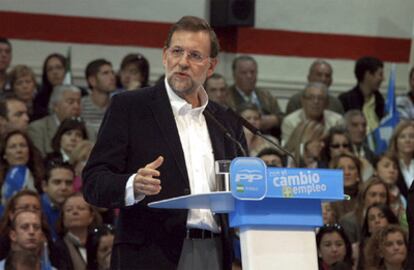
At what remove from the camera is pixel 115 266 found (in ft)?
12.0

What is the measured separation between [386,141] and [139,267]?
18.9ft

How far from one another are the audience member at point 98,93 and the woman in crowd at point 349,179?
6.08ft

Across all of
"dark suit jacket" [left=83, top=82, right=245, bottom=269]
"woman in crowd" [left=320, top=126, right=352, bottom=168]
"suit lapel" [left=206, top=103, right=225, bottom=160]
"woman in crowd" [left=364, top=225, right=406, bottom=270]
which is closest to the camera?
"dark suit jacket" [left=83, top=82, right=245, bottom=269]

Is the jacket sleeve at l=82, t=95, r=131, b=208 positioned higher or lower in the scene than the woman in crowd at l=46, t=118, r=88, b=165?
lower

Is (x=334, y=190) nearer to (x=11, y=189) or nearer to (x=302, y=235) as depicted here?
(x=302, y=235)

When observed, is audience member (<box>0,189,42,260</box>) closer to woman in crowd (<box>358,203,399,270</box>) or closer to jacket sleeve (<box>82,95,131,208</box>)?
woman in crowd (<box>358,203,399,270</box>)

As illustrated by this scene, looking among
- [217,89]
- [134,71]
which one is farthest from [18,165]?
[217,89]

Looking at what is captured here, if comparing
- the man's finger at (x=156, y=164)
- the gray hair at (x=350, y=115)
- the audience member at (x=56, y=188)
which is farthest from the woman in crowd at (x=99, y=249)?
the man's finger at (x=156, y=164)

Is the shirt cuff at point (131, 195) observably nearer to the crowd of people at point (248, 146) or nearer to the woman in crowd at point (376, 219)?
the crowd of people at point (248, 146)

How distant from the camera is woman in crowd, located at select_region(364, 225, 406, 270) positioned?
6.71 metres

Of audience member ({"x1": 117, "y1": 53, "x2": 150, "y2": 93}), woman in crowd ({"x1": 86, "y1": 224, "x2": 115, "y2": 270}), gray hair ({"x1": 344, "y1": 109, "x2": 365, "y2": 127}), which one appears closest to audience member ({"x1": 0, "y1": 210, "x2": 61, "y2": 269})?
woman in crowd ({"x1": 86, "y1": 224, "x2": 115, "y2": 270})

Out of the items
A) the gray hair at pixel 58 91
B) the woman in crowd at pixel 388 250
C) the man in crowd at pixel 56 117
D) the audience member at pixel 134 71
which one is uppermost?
the audience member at pixel 134 71

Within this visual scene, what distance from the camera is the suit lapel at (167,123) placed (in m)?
3.67

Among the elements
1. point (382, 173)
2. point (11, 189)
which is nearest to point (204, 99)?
point (11, 189)
